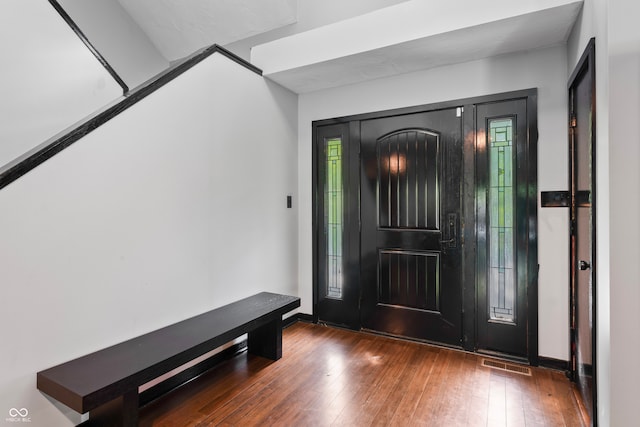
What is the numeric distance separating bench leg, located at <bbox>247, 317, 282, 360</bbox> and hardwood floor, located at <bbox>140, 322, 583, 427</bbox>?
7cm

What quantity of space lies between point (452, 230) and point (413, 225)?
0.34 m

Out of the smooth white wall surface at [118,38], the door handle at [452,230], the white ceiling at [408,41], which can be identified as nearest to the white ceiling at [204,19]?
the smooth white wall surface at [118,38]

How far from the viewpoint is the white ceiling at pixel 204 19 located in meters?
3.55

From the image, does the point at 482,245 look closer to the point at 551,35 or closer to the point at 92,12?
the point at 551,35

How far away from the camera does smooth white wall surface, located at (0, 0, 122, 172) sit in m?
2.16

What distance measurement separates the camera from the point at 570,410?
6.68ft

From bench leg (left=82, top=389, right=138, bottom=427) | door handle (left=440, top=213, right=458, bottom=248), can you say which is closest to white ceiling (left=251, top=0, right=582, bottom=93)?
door handle (left=440, top=213, right=458, bottom=248)

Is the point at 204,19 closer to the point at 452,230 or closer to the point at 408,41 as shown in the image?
the point at 408,41

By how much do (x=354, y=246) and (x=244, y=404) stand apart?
1760 mm

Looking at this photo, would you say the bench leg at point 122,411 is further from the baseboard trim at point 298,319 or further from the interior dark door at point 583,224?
the interior dark door at point 583,224

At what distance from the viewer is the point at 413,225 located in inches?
121

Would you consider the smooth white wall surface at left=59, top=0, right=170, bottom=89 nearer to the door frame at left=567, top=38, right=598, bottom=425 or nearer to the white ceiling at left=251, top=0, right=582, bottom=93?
the white ceiling at left=251, top=0, right=582, bottom=93

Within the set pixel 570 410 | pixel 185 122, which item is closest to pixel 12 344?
pixel 185 122

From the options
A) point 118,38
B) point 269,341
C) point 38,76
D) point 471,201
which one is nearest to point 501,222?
point 471,201
